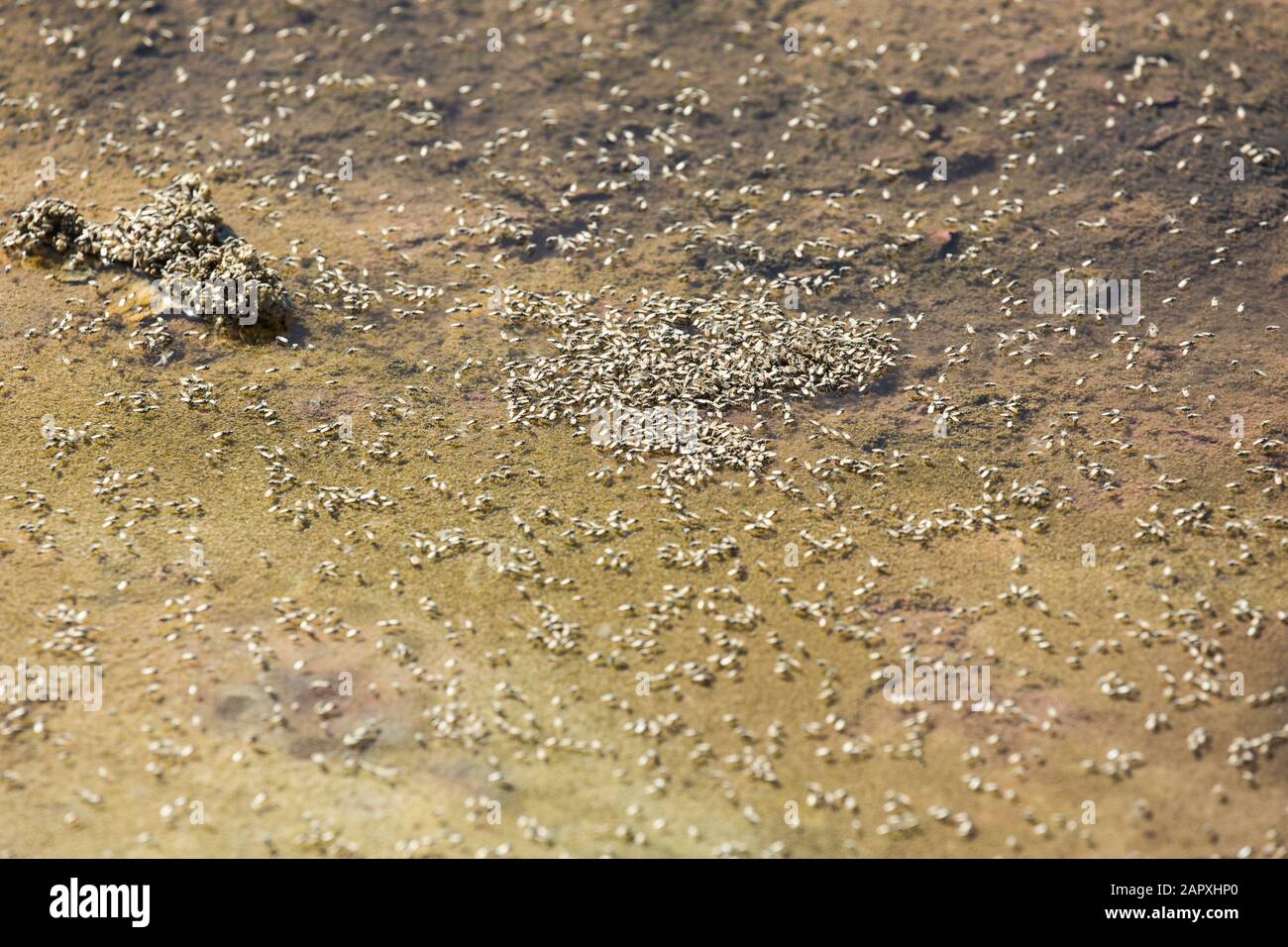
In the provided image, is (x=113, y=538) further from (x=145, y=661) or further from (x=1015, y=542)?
(x=1015, y=542)

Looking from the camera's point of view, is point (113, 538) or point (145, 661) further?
point (113, 538)

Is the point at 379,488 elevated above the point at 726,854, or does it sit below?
above

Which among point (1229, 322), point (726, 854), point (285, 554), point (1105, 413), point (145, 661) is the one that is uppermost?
point (1229, 322)

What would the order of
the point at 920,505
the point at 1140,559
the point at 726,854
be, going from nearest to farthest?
the point at 726,854 < the point at 1140,559 < the point at 920,505

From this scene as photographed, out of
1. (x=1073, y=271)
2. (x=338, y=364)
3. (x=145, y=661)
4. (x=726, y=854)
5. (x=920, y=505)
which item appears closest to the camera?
(x=726, y=854)

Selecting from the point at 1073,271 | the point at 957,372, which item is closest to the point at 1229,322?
the point at 1073,271

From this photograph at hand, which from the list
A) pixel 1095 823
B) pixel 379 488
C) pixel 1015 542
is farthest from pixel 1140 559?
pixel 379 488

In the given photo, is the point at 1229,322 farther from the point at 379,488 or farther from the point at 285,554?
the point at 285,554
